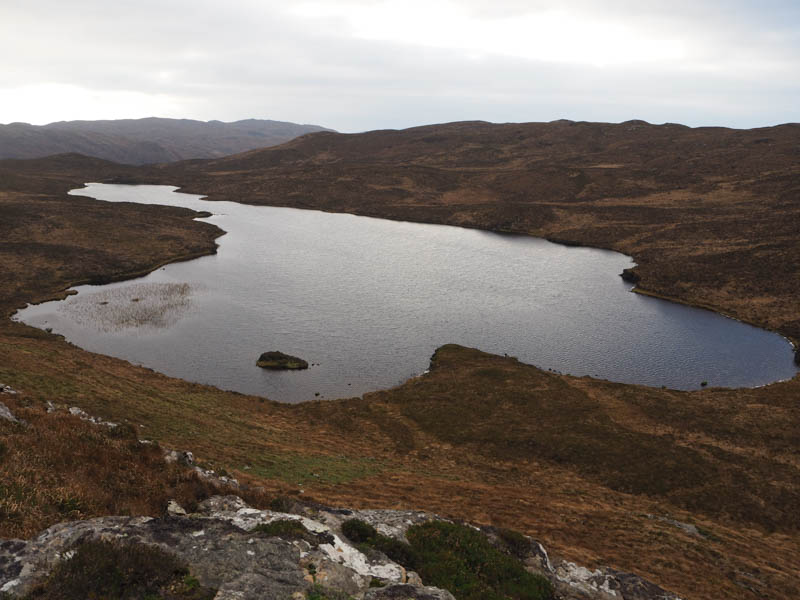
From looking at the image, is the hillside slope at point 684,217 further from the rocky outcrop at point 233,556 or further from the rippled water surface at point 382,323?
the rocky outcrop at point 233,556

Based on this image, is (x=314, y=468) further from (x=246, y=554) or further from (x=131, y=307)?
(x=131, y=307)

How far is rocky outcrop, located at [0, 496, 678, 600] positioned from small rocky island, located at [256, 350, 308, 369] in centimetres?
3891

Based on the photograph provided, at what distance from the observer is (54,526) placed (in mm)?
12953

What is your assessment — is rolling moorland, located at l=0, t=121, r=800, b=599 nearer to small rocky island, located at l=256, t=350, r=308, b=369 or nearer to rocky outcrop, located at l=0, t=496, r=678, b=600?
rocky outcrop, located at l=0, t=496, r=678, b=600

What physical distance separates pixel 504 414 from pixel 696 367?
31.0 m

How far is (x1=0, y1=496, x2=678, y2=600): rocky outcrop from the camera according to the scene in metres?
11.8

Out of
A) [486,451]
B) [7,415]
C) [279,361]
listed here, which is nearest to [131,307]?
[279,361]

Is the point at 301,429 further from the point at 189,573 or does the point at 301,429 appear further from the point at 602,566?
the point at 189,573

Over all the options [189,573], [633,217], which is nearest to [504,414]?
[189,573]

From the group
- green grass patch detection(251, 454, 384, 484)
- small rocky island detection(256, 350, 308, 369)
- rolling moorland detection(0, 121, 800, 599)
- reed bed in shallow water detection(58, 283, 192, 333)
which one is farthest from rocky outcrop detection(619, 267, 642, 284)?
reed bed in shallow water detection(58, 283, 192, 333)

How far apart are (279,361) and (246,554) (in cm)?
4440

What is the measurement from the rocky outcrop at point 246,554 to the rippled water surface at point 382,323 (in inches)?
1403

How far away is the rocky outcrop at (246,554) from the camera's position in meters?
11.8

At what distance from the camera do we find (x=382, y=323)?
70.1 m
